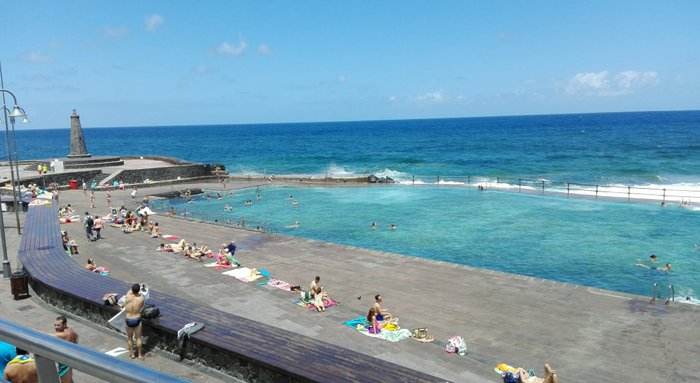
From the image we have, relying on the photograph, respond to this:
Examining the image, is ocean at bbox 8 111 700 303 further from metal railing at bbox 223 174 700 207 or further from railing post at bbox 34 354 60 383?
railing post at bbox 34 354 60 383

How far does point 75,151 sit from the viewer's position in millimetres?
55219

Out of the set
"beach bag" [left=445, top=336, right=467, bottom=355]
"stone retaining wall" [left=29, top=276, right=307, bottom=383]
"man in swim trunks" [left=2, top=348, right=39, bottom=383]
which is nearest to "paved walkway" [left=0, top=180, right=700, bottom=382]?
"beach bag" [left=445, top=336, right=467, bottom=355]

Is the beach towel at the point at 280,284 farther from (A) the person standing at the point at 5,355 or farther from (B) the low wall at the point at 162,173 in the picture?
(B) the low wall at the point at 162,173

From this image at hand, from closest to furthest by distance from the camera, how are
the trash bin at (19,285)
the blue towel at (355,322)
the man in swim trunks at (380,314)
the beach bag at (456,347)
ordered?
the trash bin at (19,285) < the beach bag at (456,347) < the man in swim trunks at (380,314) < the blue towel at (355,322)

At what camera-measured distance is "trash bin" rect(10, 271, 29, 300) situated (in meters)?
13.1

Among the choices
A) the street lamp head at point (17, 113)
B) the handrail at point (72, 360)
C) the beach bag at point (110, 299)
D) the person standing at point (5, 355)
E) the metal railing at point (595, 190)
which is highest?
the street lamp head at point (17, 113)

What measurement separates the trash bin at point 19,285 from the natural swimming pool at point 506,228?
1913 cm

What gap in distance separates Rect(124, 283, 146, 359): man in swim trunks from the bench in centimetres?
30

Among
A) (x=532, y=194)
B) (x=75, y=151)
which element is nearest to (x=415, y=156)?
(x=532, y=194)

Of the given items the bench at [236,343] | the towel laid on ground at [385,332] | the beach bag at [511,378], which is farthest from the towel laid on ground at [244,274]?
the beach bag at [511,378]

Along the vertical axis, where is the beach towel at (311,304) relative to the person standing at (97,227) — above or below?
below

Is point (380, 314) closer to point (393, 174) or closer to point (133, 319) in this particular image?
point (133, 319)

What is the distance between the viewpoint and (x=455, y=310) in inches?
677

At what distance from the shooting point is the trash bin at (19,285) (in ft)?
43.0
